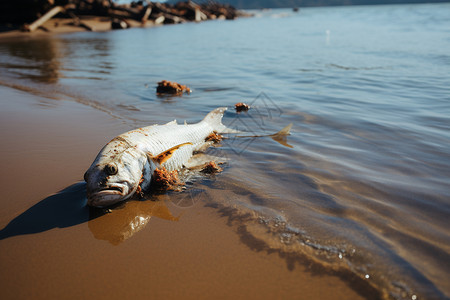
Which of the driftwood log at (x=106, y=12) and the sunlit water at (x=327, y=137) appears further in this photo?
the driftwood log at (x=106, y=12)

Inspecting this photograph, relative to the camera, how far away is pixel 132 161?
12.3ft

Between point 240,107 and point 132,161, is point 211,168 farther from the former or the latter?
point 240,107

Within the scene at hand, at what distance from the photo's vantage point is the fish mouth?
11.0ft

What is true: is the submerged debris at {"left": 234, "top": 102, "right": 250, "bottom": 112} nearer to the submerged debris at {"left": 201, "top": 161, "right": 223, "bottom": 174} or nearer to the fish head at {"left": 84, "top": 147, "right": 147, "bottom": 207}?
the submerged debris at {"left": 201, "top": 161, "right": 223, "bottom": 174}

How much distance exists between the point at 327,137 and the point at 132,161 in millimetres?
3718

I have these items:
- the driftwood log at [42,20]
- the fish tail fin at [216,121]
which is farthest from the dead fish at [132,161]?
the driftwood log at [42,20]

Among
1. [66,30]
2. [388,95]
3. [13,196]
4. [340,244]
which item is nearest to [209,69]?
[388,95]

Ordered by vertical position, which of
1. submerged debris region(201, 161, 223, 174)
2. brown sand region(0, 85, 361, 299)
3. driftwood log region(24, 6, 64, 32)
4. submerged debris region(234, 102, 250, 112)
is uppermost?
driftwood log region(24, 6, 64, 32)

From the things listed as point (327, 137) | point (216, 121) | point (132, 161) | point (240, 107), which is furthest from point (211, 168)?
point (240, 107)

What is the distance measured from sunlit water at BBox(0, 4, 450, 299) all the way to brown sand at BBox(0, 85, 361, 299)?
1.21 feet

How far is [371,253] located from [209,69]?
1130cm

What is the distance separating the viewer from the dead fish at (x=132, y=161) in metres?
3.38

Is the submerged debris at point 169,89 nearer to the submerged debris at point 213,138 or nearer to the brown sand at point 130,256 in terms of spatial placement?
the submerged debris at point 213,138

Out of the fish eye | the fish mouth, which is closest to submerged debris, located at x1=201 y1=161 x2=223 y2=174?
the fish mouth
